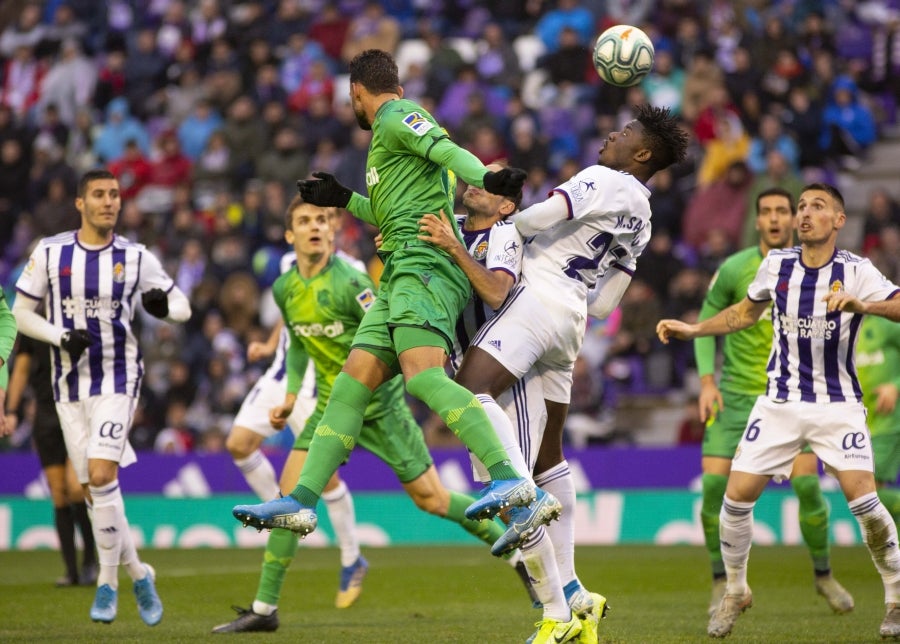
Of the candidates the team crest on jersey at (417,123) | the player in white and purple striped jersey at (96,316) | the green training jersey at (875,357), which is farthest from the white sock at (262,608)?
the green training jersey at (875,357)

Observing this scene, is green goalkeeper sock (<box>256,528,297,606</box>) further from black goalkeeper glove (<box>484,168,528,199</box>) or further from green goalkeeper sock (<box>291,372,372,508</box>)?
black goalkeeper glove (<box>484,168,528,199</box>)

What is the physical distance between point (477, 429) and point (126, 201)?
1438 cm

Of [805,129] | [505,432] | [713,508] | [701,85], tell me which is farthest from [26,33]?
[505,432]

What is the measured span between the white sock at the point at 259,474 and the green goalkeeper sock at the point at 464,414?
443 cm

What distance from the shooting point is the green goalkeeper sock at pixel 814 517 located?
8867 mm

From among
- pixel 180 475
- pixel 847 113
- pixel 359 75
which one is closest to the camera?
pixel 359 75

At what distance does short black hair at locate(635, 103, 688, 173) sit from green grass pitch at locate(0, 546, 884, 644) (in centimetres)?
251

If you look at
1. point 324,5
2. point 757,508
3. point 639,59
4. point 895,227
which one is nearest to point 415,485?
point 639,59

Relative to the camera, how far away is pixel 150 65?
70.7ft

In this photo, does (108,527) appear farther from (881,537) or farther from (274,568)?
(881,537)

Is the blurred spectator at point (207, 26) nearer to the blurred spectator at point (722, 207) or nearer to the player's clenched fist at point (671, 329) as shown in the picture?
the blurred spectator at point (722, 207)

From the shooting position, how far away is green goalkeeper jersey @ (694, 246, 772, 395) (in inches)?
352

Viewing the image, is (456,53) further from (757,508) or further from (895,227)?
(757,508)

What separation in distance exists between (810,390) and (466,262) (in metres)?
2.33
